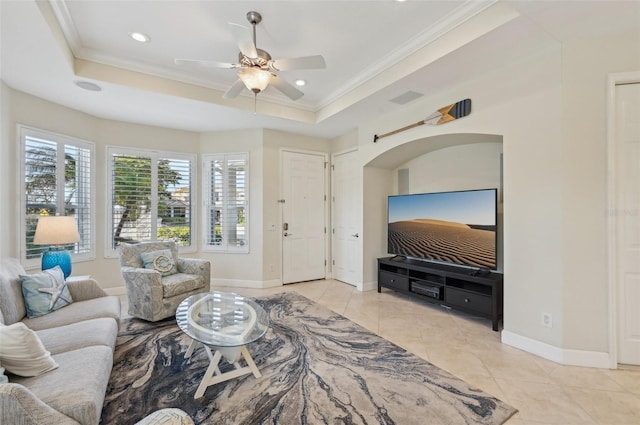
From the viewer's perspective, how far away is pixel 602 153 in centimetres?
232

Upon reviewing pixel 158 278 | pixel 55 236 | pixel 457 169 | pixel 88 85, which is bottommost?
pixel 158 278

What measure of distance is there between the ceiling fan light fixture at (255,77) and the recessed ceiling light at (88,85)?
2024mm

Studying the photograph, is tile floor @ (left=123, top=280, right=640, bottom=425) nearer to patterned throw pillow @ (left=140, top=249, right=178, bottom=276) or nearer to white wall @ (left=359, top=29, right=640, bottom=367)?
white wall @ (left=359, top=29, right=640, bottom=367)

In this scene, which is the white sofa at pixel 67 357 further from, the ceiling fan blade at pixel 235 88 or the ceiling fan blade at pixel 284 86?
the ceiling fan blade at pixel 284 86

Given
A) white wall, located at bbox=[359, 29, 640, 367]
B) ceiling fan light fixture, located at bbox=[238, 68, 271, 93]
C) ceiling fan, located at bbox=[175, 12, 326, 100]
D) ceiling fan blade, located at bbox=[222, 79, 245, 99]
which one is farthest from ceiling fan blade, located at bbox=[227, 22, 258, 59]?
white wall, located at bbox=[359, 29, 640, 367]

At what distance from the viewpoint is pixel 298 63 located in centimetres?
233

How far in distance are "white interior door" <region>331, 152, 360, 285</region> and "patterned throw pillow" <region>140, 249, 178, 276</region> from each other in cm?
276

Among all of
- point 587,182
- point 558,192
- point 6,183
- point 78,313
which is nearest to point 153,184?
point 6,183

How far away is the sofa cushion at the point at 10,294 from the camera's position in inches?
80.5

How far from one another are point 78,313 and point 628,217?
15.3ft

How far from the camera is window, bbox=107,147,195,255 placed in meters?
4.48

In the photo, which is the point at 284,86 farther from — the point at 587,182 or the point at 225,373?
the point at 587,182

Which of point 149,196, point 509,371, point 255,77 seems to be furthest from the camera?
point 149,196

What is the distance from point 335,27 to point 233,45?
3.55 feet
